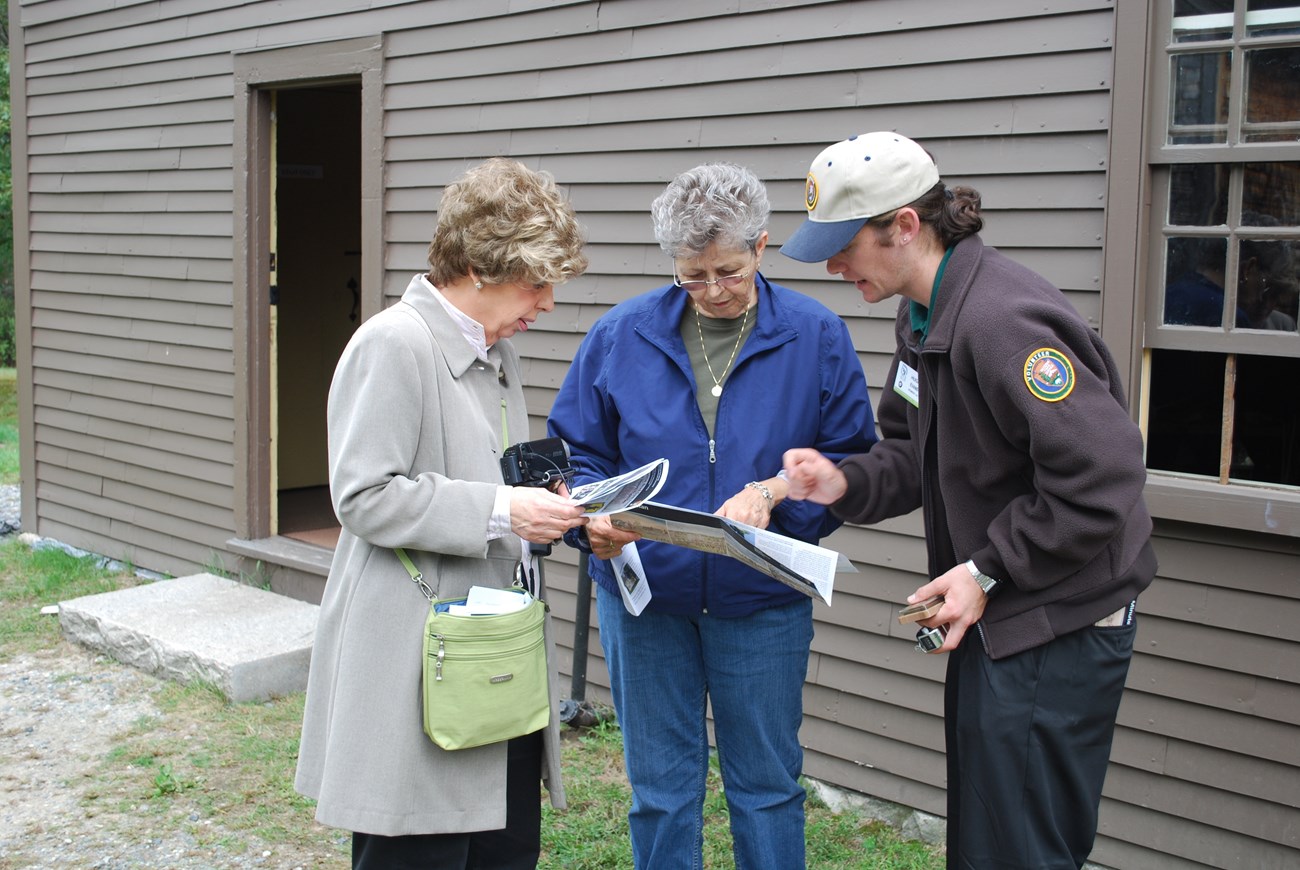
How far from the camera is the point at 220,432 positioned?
22.5 ft

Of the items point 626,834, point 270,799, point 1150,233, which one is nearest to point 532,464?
point 626,834

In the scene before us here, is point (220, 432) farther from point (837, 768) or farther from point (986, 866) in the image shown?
point (986, 866)

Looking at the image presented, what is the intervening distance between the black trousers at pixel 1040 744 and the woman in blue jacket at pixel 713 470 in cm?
67

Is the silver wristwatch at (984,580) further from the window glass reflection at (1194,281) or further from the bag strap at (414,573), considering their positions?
Result: the window glass reflection at (1194,281)

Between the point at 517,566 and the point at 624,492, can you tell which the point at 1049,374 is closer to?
the point at 624,492

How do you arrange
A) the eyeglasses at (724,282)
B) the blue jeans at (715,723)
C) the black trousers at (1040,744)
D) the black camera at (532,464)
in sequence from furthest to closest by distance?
the blue jeans at (715,723)
the eyeglasses at (724,282)
the black camera at (532,464)
the black trousers at (1040,744)

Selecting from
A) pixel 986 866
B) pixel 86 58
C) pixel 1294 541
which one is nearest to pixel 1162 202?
pixel 1294 541

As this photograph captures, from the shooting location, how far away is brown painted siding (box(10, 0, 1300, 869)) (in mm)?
3463

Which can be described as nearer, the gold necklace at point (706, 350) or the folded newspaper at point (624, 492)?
the folded newspaper at point (624, 492)

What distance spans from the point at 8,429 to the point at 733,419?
50.7 ft

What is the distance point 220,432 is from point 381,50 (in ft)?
7.98

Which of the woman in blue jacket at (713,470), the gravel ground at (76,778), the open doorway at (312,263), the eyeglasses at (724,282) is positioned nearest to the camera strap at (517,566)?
the woman in blue jacket at (713,470)

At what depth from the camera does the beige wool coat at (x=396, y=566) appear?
2252 mm

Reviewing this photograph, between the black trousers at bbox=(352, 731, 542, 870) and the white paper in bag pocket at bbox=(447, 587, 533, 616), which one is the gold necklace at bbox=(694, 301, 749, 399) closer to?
the white paper in bag pocket at bbox=(447, 587, 533, 616)
